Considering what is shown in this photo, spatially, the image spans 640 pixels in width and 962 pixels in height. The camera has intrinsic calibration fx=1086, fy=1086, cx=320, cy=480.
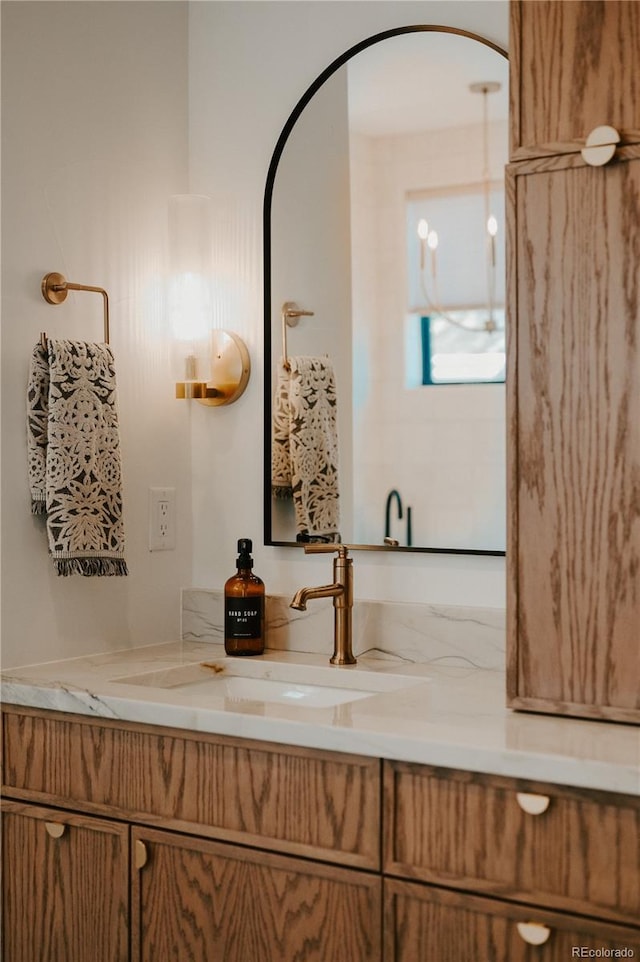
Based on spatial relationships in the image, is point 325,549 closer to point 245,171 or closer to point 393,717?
point 393,717

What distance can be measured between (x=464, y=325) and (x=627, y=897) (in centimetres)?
109

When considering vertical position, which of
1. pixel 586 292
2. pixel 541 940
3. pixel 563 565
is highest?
pixel 586 292

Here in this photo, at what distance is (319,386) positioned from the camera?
2.27 metres

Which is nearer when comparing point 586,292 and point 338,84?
point 586,292

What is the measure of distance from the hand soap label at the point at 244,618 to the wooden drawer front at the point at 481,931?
0.77 meters

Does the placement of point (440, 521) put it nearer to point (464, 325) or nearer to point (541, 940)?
point (464, 325)

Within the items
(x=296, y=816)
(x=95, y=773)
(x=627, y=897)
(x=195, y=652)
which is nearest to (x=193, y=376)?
(x=195, y=652)

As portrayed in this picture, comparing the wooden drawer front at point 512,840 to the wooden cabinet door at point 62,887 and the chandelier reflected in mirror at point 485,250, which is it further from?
the chandelier reflected in mirror at point 485,250

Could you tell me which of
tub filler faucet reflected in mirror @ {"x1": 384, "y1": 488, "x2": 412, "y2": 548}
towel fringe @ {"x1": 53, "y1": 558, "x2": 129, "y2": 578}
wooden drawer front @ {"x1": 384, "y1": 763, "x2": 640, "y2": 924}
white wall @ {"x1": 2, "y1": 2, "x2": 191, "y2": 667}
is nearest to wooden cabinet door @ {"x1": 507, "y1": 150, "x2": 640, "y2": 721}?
wooden drawer front @ {"x1": 384, "y1": 763, "x2": 640, "y2": 924}

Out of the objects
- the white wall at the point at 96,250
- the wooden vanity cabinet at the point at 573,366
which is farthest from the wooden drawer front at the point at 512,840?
the white wall at the point at 96,250

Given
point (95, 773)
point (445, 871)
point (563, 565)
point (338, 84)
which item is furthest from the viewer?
point (338, 84)

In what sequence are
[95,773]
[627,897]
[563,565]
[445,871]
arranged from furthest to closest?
[95,773]
[563,565]
[445,871]
[627,897]

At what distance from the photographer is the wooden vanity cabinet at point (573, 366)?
1.56 meters

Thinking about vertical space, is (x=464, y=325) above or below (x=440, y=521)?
above
